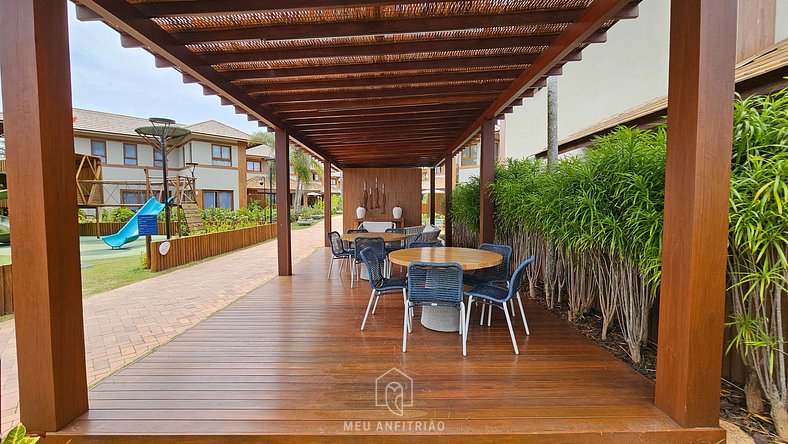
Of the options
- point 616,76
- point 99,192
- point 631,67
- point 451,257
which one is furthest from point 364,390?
point 99,192

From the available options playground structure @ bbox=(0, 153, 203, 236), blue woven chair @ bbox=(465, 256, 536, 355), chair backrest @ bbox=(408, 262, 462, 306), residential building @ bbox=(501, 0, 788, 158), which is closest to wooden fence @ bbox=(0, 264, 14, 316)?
playground structure @ bbox=(0, 153, 203, 236)

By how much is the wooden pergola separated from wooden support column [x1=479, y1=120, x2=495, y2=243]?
871 mm

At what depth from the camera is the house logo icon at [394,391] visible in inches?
84.4

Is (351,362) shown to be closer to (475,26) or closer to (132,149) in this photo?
(475,26)

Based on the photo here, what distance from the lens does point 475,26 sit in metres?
2.83

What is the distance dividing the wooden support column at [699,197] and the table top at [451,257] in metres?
1.47

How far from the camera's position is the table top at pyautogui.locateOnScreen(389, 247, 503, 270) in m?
3.18

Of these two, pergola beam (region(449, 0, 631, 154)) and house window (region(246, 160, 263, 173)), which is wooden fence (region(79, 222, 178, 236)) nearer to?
house window (region(246, 160, 263, 173))

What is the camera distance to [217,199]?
1925 cm

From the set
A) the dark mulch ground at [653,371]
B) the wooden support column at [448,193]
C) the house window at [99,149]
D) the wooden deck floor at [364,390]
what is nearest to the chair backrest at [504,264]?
the wooden deck floor at [364,390]

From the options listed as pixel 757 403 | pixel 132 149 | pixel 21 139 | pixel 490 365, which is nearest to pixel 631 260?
pixel 757 403

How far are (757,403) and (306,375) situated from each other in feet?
9.84

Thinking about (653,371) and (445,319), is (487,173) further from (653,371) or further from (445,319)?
(653,371)

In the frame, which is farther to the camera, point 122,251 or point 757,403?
point 122,251
